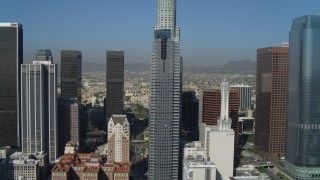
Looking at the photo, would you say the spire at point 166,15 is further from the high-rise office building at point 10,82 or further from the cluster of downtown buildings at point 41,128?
the high-rise office building at point 10,82

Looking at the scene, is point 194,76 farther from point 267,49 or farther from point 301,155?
point 301,155

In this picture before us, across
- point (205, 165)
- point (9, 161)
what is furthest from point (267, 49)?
point (9, 161)

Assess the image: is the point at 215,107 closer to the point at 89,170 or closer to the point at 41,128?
the point at 89,170

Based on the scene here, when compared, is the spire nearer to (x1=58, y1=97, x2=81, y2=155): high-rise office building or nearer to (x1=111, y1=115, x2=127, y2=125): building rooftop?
(x1=111, y1=115, x2=127, y2=125): building rooftop

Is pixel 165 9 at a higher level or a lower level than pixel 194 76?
higher

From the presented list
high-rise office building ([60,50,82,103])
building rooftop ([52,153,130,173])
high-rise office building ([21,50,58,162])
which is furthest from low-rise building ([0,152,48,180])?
high-rise office building ([60,50,82,103])

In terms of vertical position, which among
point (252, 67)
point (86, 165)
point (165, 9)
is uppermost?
point (165, 9)
